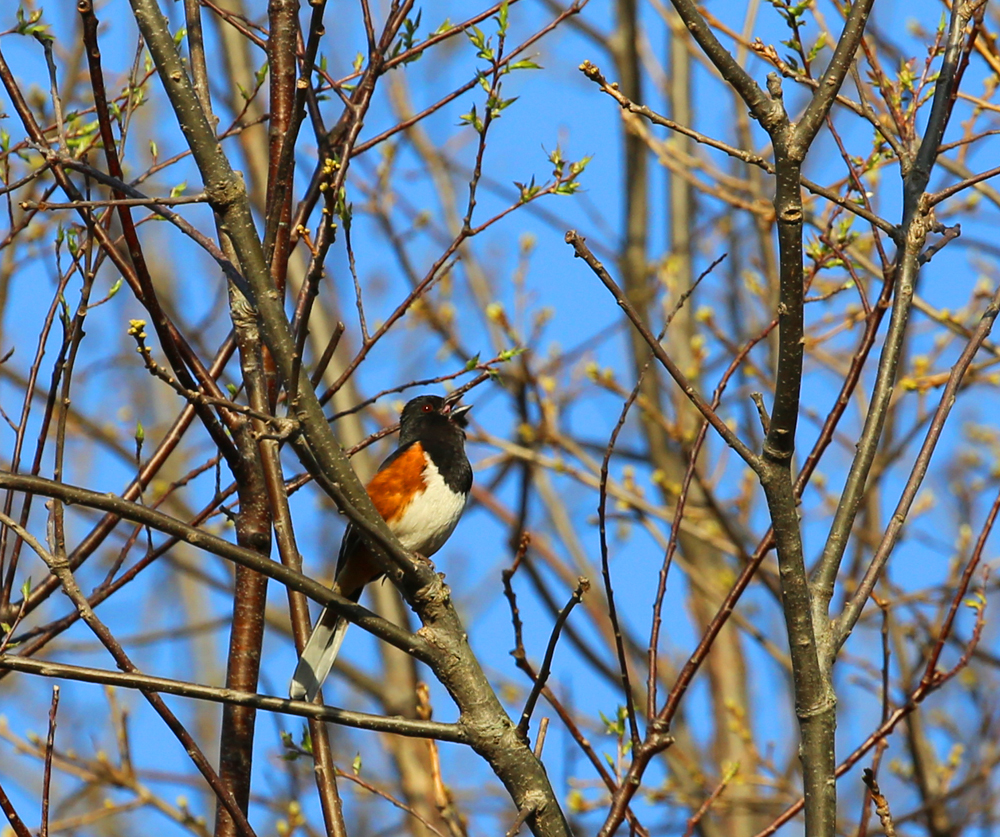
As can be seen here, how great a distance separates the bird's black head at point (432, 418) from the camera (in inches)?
181

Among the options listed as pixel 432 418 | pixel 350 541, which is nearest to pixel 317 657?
pixel 350 541

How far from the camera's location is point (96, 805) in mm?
9672

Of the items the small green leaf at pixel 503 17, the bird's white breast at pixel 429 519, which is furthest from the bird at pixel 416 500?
the small green leaf at pixel 503 17

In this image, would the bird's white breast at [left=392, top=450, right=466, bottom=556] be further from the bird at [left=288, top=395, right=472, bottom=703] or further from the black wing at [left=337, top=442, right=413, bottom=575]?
the black wing at [left=337, top=442, right=413, bottom=575]

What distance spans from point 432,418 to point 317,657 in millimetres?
1786

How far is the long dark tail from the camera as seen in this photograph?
2812 millimetres

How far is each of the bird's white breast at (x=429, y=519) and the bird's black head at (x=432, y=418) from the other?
1.59 feet

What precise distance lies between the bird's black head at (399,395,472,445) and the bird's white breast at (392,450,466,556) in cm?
49

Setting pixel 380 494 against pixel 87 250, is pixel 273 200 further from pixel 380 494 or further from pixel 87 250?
pixel 380 494

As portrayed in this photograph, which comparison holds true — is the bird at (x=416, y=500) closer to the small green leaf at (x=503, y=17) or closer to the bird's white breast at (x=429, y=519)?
the bird's white breast at (x=429, y=519)

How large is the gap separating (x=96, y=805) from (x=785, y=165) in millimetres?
9263

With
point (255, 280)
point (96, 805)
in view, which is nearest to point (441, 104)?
point (255, 280)

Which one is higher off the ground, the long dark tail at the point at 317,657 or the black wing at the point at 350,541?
the black wing at the point at 350,541

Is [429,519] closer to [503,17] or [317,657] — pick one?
[317,657]
